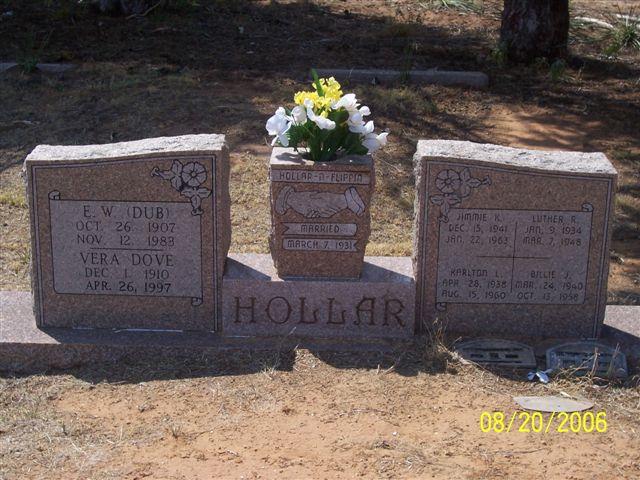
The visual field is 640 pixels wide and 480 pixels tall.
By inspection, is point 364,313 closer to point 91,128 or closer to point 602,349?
point 602,349

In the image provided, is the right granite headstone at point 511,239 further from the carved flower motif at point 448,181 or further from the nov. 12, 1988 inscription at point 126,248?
the nov. 12, 1988 inscription at point 126,248

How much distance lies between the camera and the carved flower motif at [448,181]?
17.0 feet

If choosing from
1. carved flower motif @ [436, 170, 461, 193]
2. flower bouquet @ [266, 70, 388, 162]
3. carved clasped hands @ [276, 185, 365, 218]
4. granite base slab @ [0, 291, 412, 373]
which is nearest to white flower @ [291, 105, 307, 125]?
flower bouquet @ [266, 70, 388, 162]

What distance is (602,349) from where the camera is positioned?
17.3ft

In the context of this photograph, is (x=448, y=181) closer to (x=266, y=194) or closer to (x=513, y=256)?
(x=513, y=256)

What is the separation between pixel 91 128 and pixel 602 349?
5698 mm

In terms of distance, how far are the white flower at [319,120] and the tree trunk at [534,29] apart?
6.94 meters

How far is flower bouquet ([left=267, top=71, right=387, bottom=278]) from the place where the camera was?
5.12m

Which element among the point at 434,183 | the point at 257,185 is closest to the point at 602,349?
the point at 434,183

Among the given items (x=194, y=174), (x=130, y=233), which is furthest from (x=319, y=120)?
(x=130, y=233)

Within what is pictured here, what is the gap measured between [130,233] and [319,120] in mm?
1195

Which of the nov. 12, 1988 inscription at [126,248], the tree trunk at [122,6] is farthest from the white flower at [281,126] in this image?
the tree trunk at [122,6]
